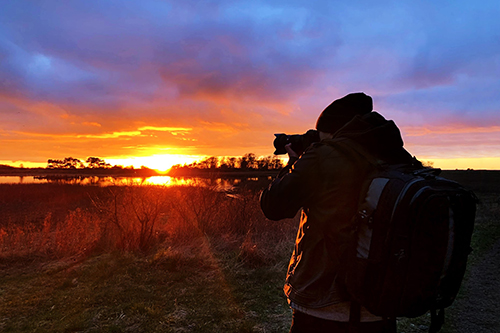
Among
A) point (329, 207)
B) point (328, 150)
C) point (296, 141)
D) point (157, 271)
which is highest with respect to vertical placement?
point (296, 141)

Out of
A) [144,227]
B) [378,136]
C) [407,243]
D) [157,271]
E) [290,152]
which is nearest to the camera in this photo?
[407,243]

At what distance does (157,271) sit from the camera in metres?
5.49

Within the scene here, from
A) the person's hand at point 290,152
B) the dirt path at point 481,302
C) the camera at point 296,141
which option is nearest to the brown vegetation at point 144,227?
the dirt path at point 481,302

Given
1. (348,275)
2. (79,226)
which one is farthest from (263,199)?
(79,226)

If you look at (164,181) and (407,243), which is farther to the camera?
(164,181)

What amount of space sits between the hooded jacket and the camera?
35cm

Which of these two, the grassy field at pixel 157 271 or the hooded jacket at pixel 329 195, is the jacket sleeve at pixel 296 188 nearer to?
the hooded jacket at pixel 329 195

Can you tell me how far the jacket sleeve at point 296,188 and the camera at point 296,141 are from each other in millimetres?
386

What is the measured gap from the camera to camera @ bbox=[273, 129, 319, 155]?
192 centimetres

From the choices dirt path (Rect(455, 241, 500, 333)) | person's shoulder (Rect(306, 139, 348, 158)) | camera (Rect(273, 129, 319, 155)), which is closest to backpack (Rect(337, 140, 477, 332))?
person's shoulder (Rect(306, 139, 348, 158))

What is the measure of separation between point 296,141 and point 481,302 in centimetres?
434

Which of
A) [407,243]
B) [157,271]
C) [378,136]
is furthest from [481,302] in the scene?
[157,271]

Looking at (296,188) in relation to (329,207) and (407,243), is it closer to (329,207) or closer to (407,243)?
(329,207)

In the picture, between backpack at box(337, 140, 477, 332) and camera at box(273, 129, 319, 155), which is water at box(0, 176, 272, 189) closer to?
camera at box(273, 129, 319, 155)
